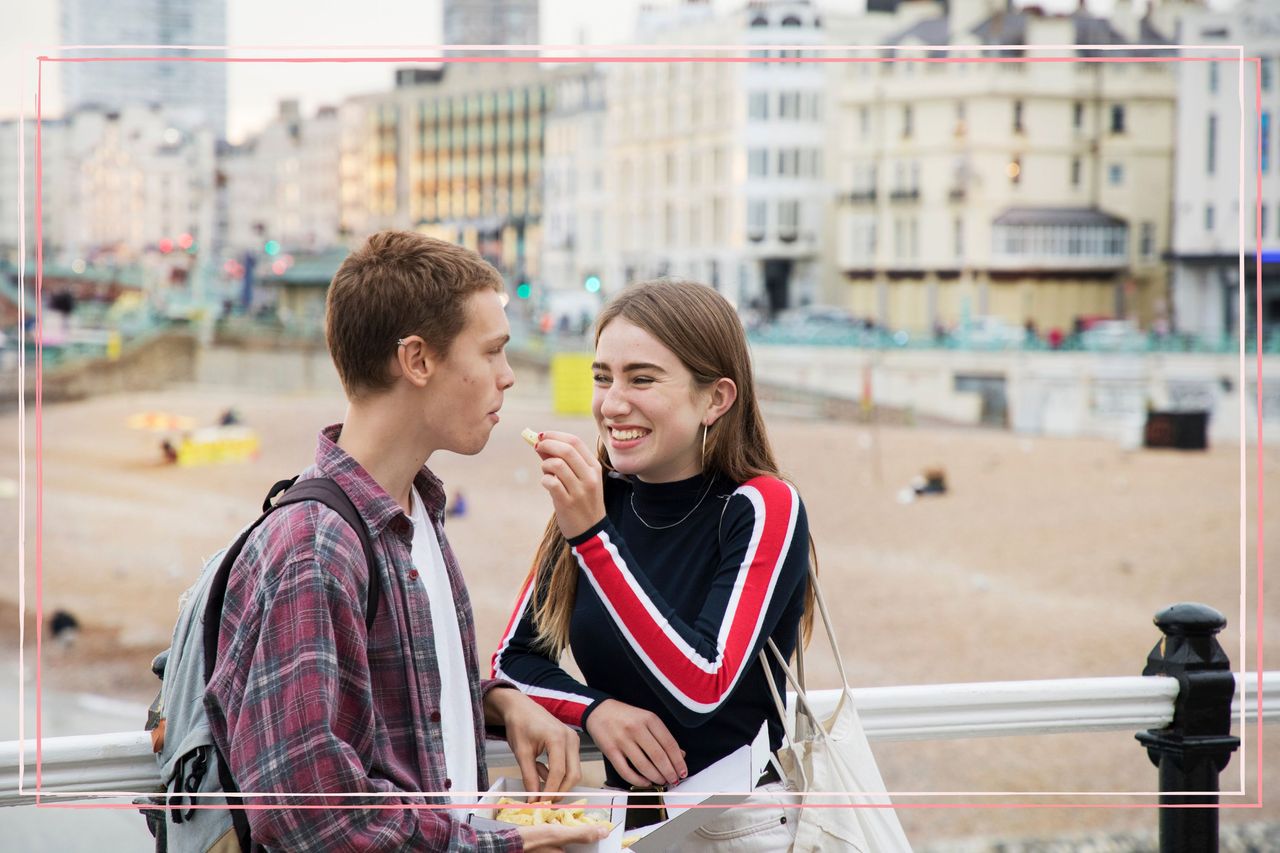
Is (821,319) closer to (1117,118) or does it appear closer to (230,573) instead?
(1117,118)

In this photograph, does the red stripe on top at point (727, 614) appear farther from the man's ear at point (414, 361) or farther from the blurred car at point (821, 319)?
the blurred car at point (821, 319)

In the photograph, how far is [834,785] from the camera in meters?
1.71

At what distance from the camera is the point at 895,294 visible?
42625mm

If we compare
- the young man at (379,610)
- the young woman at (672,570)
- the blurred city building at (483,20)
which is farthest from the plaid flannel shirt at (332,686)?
the blurred city building at (483,20)

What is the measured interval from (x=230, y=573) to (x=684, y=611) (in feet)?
1.78

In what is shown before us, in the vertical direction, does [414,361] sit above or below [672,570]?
above

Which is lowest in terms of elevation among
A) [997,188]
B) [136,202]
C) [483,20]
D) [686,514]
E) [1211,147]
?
[686,514]

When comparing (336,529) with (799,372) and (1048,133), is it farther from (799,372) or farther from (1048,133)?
(1048,133)

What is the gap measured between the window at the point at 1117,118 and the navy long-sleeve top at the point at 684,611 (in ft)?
136

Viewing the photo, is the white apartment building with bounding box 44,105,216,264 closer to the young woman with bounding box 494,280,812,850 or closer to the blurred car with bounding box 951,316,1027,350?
the young woman with bounding box 494,280,812,850

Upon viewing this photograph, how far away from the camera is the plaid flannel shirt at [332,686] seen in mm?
1343

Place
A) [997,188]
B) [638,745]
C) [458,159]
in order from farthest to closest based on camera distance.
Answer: [458,159], [997,188], [638,745]

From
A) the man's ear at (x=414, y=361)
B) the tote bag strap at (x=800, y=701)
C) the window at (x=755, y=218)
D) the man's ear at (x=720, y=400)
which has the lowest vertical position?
the tote bag strap at (x=800, y=701)

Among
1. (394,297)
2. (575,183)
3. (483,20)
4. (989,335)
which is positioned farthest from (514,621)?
(575,183)
